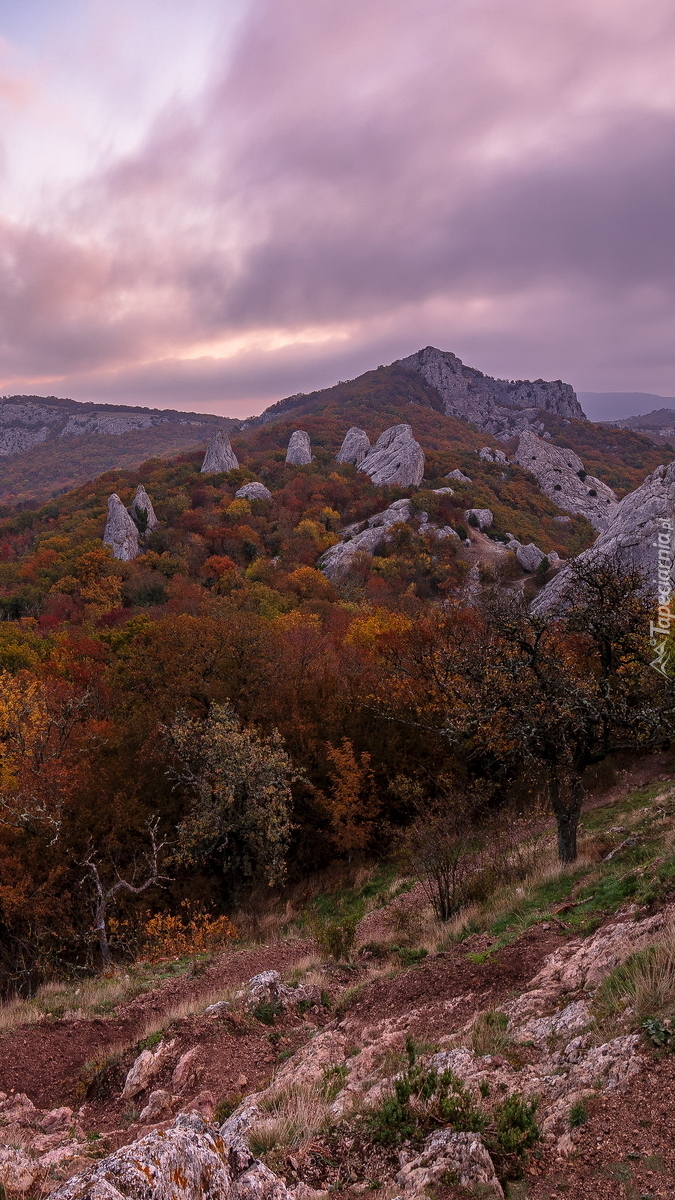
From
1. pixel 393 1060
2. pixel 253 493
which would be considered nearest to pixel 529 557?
pixel 253 493

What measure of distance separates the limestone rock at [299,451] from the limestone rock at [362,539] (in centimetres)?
3046

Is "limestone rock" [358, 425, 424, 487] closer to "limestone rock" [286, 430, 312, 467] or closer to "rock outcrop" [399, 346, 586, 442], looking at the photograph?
"limestone rock" [286, 430, 312, 467]

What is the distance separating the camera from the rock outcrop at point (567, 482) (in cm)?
9894

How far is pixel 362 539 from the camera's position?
2918 inches

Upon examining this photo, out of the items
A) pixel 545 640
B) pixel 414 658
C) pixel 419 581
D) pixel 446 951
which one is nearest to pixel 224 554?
pixel 419 581

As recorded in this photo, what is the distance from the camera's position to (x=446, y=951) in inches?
378

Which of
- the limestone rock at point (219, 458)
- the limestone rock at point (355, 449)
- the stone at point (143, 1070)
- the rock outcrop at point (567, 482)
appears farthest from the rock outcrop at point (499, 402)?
the stone at point (143, 1070)

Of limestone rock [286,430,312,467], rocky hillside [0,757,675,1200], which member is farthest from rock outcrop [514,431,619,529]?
rocky hillside [0,757,675,1200]

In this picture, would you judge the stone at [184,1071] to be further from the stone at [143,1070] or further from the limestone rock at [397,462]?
the limestone rock at [397,462]

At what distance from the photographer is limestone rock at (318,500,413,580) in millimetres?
68875

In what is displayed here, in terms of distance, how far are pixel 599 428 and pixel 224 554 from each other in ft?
472

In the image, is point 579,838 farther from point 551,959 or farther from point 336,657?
point 336,657

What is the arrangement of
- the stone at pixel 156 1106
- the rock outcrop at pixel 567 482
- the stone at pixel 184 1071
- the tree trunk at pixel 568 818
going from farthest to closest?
the rock outcrop at pixel 567 482 → the tree trunk at pixel 568 818 → the stone at pixel 184 1071 → the stone at pixel 156 1106

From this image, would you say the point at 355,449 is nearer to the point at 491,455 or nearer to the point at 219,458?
the point at 219,458
